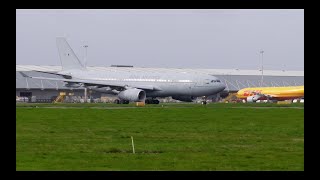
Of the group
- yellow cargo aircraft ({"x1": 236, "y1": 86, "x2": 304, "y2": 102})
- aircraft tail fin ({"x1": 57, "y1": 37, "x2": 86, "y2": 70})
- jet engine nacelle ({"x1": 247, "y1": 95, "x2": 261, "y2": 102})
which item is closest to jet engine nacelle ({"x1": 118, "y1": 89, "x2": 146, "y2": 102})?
aircraft tail fin ({"x1": 57, "y1": 37, "x2": 86, "y2": 70})

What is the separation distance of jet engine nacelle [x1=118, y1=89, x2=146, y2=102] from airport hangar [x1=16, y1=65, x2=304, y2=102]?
74.3 feet

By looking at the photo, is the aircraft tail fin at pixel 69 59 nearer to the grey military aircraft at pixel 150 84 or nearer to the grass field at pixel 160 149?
the grey military aircraft at pixel 150 84

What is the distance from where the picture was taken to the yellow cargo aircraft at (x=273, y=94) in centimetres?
9356

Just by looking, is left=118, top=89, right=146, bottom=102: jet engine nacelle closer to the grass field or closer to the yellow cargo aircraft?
the yellow cargo aircraft

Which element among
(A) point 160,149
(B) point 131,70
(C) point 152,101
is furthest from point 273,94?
(A) point 160,149

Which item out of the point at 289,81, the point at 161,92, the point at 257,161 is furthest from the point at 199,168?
the point at 289,81

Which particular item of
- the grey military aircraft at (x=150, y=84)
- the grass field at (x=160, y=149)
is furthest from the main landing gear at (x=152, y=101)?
the grass field at (x=160, y=149)

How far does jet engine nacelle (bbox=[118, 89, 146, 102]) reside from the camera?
6788 centimetres

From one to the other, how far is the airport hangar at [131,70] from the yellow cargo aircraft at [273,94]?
6.37 m

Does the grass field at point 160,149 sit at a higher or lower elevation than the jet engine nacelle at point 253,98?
lower

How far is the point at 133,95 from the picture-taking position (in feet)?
222

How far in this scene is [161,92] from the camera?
70.6 meters
